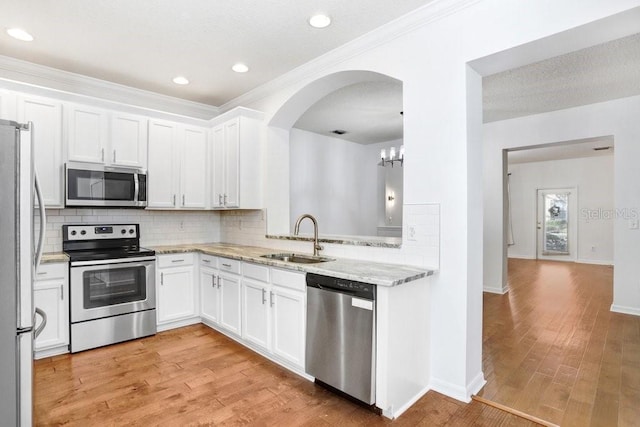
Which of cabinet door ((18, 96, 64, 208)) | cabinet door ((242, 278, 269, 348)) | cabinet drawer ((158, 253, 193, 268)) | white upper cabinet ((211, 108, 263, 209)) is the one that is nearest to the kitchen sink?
cabinet door ((242, 278, 269, 348))

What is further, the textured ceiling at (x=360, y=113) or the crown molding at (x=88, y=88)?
the textured ceiling at (x=360, y=113)

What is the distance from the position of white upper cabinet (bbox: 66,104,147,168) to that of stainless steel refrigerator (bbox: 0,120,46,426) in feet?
6.87

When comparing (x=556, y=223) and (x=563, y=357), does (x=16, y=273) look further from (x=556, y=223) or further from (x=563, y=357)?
(x=556, y=223)

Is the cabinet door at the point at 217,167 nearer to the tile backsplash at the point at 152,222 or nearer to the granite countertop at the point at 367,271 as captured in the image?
the tile backsplash at the point at 152,222

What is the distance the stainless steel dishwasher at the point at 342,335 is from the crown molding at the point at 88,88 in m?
3.07

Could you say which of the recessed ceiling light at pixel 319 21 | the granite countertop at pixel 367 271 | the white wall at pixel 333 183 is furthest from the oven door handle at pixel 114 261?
the recessed ceiling light at pixel 319 21

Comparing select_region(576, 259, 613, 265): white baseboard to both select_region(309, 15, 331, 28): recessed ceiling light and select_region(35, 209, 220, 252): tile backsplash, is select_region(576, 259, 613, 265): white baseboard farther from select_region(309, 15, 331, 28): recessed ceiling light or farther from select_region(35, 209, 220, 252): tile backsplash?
select_region(309, 15, 331, 28): recessed ceiling light

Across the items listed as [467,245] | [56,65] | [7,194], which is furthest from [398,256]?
[56,65]

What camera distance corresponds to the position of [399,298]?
215 centimetres

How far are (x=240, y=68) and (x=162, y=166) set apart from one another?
4.88 ft

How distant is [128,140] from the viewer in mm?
3693

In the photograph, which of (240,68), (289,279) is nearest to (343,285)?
(289,279)

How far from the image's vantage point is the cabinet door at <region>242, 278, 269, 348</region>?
289 centimetres

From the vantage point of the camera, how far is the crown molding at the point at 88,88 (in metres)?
3.33
